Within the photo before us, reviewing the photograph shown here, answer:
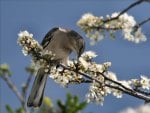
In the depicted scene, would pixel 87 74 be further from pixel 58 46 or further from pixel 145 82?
pixel 58 46

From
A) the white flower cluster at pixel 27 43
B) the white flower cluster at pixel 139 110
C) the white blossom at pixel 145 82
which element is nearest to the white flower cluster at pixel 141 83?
the white blossom at pixel 145 82

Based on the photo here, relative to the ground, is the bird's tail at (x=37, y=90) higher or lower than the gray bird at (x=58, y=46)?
lower

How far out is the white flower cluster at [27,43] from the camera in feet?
11.5

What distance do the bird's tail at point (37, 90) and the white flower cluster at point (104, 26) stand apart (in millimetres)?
860

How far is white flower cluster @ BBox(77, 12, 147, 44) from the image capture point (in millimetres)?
5352

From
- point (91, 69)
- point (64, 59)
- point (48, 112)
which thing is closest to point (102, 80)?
point (91, 69)

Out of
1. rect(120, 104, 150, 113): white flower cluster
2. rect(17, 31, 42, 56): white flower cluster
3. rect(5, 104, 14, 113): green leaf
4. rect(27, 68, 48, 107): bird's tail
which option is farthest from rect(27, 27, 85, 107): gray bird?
rect(120, 104, 150, 113): white flower cluster

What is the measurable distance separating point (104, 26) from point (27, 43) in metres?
2.10

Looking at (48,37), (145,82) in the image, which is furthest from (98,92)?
(48,37)

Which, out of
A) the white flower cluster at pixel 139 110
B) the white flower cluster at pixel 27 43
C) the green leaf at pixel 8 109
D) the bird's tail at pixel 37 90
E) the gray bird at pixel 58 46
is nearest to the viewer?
the white flower cluster at pixel 139 110

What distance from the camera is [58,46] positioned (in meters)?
5.52

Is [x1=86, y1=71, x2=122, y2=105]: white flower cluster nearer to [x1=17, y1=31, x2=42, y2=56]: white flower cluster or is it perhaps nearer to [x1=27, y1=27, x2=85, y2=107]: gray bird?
[x1=17, y1=31, x2=42, y2=56]: white flower cluster

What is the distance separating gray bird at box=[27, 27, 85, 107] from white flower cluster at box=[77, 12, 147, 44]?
197 millimetres

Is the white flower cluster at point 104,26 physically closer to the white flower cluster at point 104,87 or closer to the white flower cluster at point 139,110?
the white flower cluster at point 104,87
